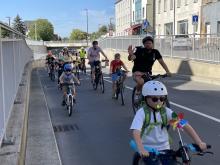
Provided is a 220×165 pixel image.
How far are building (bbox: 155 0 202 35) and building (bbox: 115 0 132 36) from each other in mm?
25525

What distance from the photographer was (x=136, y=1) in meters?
81.5

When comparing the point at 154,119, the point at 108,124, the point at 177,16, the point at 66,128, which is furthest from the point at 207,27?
the point at 154,119

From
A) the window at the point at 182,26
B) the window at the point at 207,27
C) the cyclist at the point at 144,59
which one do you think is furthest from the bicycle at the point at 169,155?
the window at the point at 182,26

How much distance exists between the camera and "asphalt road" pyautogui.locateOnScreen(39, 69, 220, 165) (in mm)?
7227

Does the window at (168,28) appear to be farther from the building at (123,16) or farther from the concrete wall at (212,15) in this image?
the building at (123,16)

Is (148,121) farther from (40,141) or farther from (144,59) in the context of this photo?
(144,59)

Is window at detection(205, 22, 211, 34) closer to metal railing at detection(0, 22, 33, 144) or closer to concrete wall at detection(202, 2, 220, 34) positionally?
concrete wall at detection(202, 2, 220, 34)

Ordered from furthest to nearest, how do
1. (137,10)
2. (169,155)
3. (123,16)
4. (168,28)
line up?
(123,16), (137,10), (168,28), (169,155)

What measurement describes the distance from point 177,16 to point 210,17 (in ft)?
40.7

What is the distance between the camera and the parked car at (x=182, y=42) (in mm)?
23078

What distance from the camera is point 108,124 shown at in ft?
32.7

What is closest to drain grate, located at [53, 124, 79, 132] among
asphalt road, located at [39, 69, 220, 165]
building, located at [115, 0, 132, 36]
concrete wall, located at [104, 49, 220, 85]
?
asphalt road, located at [39, 69, 220, 165]

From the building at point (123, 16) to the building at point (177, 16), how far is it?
25.5 metres

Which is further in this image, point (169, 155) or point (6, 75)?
point (6, 75)
